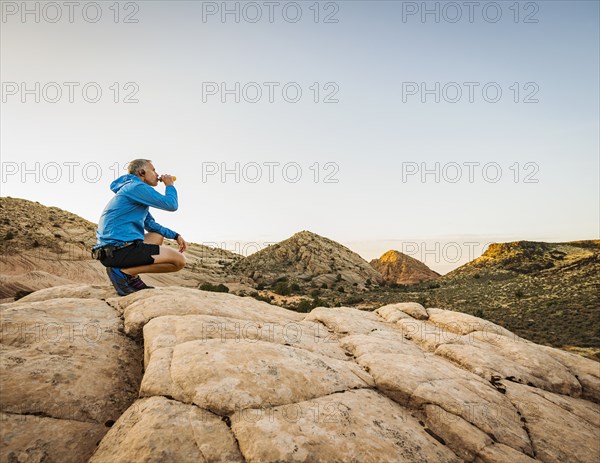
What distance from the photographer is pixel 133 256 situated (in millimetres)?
6875

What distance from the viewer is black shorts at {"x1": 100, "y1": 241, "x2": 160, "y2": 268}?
6793 mm

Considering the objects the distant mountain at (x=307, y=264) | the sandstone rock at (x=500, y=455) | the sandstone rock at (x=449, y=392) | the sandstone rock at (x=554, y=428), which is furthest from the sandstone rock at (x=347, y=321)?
the distant mountain at (x=307, y=264)

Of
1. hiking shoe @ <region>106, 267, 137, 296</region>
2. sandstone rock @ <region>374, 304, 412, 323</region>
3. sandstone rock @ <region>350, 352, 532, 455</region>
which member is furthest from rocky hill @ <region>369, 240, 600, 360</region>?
hiking shoe @ <region>106, 267, 137, 296</region>

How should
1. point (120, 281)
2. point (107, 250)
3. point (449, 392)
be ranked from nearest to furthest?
point (449, 392) → point (107, 250) → point (120, 281)

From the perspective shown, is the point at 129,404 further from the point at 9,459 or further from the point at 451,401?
the point at 451,401

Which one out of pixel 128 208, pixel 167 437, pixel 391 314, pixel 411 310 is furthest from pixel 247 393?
pixel 411 310

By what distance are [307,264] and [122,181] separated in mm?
63462

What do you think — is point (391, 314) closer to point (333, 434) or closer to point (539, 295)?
point (333, 434)

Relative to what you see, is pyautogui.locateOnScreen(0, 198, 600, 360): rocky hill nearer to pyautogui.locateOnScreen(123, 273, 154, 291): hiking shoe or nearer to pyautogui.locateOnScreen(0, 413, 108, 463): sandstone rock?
pyautogui.locateOnScreen(123, 273, 154, 291): hiking shoe

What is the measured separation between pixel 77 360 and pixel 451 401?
5.44 metres

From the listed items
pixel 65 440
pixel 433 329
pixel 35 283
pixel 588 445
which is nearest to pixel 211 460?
pixel 65 440

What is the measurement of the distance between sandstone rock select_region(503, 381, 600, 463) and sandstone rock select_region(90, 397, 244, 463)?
461 centimetres

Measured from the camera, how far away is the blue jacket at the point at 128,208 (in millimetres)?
6715

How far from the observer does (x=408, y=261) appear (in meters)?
102
